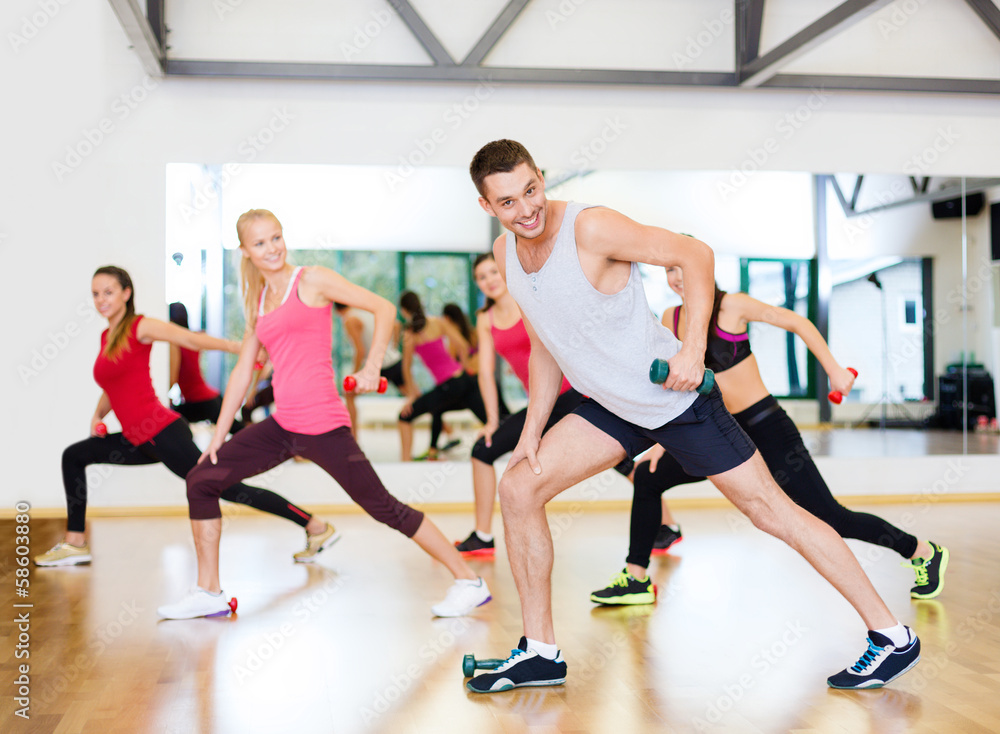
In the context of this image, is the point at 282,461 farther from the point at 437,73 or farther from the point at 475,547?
the point at 437,73

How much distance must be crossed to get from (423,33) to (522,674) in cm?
450

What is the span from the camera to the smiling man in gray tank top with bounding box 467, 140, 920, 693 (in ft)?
7.07

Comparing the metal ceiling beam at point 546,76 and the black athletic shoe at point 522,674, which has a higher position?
the metal ceiling beam at point 546,76

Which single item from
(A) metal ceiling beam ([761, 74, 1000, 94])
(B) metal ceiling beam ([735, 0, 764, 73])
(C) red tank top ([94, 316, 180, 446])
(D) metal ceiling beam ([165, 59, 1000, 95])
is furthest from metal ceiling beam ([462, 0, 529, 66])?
(C) red tank top ([94, 316, 180, 446])

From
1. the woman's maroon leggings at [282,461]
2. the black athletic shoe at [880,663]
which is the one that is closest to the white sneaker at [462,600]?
the woman's maroon leggings at [282,461]

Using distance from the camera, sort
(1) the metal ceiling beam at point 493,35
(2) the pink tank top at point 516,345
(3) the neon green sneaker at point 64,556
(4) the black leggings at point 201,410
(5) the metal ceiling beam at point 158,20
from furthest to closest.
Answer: (1) the metal ceiling beam at point 493,35, (4) the black leggings at point 201,410, (5) the metal ceiling beam at point 158,20, (3) the neon green sneaker at point 64,556, (2) the pink tank top at point 516,345

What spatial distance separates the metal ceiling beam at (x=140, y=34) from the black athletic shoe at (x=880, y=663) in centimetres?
454

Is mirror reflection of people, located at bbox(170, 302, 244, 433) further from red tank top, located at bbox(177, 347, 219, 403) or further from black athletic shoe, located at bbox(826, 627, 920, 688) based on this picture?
black athletic shoe, located at bbox(826, 627, 920, 688)

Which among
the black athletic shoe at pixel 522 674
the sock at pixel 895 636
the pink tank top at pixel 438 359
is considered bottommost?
the black athletic shoe at pixel 522 674

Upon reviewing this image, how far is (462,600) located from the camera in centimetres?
327

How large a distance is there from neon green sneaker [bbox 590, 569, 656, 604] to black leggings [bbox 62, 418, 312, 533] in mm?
1524

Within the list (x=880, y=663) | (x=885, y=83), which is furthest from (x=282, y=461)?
(x=885, y=83)

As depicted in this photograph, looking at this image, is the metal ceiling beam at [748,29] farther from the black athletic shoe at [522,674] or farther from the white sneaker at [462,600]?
the black athletic shoe at [522,674]

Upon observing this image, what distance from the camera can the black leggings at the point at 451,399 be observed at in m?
5.96
